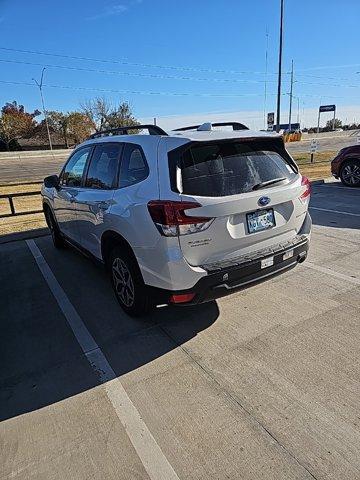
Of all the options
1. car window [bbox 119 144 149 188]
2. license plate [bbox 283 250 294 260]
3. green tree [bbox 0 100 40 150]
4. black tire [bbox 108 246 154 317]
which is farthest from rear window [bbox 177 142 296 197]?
green tree [bbox 0 100 40 150]

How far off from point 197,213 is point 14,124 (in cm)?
7603

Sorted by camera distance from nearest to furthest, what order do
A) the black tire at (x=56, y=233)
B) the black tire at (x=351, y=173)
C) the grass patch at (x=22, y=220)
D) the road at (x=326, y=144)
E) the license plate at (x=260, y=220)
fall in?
the license plate at (x=260, y=220) < the black tire at (x=56, y=233) < the grass patch at (x=22, y=220) < the black tire at (x=351, y=173) < the road at (x=326, y=144)

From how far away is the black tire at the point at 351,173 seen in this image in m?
10.5

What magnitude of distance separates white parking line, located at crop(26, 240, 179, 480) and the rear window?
1.63m

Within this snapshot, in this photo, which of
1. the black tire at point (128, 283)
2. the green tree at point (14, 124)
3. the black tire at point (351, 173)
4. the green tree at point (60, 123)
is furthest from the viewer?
the green tree at point (60, 123)

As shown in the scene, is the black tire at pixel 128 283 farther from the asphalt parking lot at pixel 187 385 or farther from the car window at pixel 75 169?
the car window at pixel 75 169

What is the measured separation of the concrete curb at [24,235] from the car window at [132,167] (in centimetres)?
443

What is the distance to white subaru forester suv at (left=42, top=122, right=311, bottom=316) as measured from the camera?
2.94 meters

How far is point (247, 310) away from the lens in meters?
3.81

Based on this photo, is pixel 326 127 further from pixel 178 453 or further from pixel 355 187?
pixel 178 453

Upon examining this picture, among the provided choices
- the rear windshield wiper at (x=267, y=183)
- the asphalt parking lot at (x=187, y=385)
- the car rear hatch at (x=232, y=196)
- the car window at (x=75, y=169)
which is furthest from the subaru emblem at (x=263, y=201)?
the car window at (x=75, y=169)

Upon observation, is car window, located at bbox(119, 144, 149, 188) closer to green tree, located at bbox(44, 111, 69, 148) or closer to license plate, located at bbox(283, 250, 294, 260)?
license plate, located at bbox(283, 250, 294, 260)

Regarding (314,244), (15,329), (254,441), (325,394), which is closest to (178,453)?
(254,441)

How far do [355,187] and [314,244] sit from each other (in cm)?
603
